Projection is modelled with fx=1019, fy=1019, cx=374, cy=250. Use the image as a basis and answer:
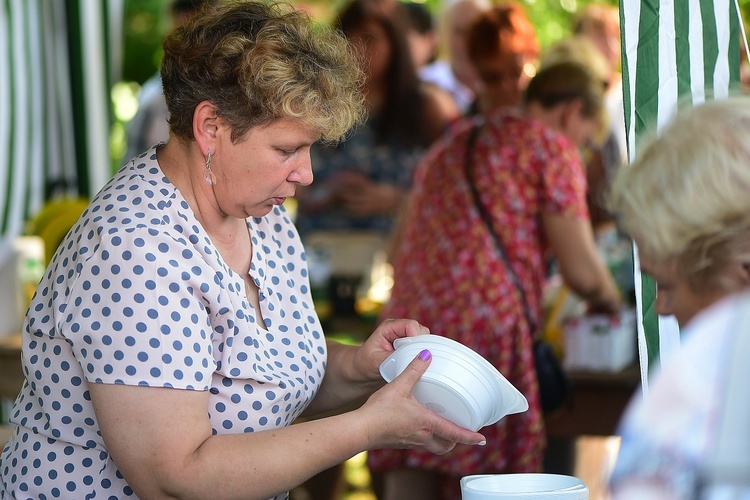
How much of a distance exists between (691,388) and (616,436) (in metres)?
2.85

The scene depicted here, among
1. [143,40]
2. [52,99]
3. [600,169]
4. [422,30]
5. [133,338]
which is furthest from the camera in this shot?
[143,40]

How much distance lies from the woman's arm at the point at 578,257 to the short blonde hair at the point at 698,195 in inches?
71.1

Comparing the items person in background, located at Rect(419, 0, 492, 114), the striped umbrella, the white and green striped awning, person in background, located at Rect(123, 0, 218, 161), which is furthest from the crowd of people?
the white and green striped awning

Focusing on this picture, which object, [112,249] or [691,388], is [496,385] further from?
[691,388]

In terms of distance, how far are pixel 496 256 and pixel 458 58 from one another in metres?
2.06

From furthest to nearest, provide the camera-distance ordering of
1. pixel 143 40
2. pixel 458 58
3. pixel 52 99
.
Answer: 1. pixel 143 40
2. pixel 52 99
3. pixel 458 58

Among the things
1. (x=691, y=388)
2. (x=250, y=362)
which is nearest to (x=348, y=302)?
(x=250, y=362)

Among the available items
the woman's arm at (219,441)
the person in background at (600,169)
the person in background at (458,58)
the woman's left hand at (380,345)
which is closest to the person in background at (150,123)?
the person in background at (458,58)

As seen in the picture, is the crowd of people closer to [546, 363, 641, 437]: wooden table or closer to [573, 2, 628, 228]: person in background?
[546, 363, 641, 437]: wooden table

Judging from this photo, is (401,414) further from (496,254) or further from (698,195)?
(496,254)

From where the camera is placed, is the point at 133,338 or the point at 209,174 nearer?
the point at 133,338

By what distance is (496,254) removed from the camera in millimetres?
3166

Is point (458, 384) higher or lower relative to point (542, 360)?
higher

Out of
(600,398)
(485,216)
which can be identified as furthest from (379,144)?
(600,398)
